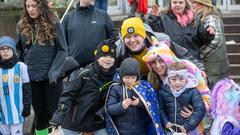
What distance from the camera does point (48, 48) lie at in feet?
19.9

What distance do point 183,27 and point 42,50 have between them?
1738mm

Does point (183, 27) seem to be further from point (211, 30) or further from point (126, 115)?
point (126, 115)

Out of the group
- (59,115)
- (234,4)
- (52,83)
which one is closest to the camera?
(59,115)

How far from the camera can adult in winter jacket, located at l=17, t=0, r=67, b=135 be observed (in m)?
5.99

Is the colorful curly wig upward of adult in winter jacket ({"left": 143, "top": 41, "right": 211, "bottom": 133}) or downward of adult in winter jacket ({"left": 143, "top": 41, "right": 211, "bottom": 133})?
downward

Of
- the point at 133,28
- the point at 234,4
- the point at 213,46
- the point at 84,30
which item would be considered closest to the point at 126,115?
the point at 133,28

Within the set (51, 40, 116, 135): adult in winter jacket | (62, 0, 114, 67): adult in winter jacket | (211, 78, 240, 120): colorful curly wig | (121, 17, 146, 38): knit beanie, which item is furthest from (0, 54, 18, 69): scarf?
(211, 78, 240, 120): colorful curly wig

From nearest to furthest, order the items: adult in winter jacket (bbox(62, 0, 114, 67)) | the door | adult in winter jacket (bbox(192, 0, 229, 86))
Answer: adult in winter jacket (bbox(192, 0, 229, 86))
adult in winter jacket (bbox(62, 0, 114, 67))
the door

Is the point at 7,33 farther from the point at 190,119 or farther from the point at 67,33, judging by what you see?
the point at 190,119

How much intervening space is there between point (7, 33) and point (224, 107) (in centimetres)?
780

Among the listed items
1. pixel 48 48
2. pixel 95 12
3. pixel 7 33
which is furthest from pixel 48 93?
pixel 7 33

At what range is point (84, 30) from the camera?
6.46m

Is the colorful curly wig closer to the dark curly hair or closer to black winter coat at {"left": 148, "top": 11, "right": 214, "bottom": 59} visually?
black winter coat at {"left": 148, "top": 11, "right": 214, "bottom": 59}

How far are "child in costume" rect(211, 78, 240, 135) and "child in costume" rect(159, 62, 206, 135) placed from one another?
0.15 m
